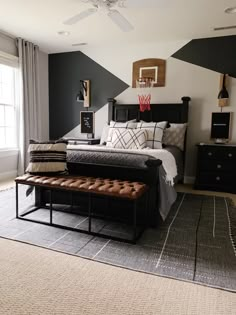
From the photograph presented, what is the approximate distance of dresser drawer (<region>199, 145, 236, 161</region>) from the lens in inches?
148

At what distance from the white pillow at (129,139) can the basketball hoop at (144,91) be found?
910mm

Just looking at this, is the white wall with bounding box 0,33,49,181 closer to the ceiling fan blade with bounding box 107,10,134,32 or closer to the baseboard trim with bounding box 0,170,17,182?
the baseboard trim with bounding box 0,170,17,182

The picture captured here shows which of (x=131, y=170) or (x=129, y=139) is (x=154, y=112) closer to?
(x=129, y=139)

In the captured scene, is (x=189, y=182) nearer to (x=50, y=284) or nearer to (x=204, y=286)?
(x=204, y=286)

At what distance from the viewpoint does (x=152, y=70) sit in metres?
4.50

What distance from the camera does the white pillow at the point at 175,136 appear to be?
13.3 ft

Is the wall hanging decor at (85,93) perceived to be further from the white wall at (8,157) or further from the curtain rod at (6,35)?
the curtain rod at (6,35)

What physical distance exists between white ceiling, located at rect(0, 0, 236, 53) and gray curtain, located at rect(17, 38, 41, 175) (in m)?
0.25

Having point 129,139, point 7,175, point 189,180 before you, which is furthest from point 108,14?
point 7,175

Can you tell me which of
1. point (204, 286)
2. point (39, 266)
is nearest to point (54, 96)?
point (39, 266)

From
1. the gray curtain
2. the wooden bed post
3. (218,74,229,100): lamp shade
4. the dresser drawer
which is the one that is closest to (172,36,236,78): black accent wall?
(218,74,229,100): lamp shade

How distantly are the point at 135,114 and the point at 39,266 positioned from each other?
132 inches

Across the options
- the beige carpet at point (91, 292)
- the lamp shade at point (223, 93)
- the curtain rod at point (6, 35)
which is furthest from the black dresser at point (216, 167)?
the curtain rod at point (6, 35)

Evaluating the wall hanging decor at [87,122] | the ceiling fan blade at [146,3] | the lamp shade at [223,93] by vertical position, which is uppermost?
the ceiling fan blade at [146,3]
